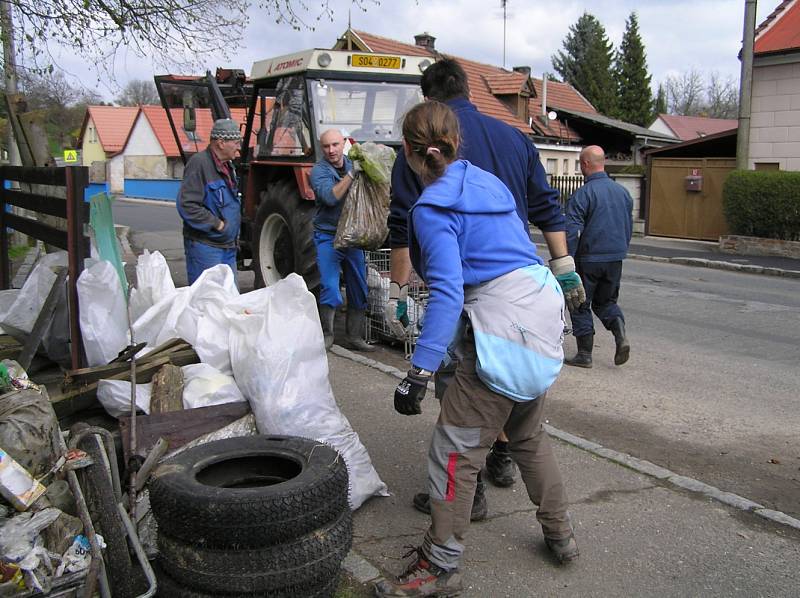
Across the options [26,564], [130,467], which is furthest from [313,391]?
[26,564]

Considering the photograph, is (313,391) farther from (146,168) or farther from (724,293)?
(146,168)

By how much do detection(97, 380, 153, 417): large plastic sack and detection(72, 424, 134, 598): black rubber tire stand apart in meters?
0.81

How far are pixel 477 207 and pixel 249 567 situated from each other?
1.50 meters

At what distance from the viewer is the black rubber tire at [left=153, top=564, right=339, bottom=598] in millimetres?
2674

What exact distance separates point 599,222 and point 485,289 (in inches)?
153

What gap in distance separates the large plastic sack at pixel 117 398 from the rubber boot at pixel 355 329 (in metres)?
3.27


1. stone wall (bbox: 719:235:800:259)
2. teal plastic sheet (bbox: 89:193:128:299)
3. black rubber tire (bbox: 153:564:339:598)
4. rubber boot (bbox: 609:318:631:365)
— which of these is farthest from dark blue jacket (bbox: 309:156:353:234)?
stone wall (bbox: 719:235:800:259)

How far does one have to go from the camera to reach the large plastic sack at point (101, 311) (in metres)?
4.36

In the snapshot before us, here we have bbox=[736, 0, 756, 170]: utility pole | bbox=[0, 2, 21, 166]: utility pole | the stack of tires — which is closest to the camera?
the stack of tires

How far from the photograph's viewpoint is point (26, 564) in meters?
2.59

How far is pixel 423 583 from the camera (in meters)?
3.05

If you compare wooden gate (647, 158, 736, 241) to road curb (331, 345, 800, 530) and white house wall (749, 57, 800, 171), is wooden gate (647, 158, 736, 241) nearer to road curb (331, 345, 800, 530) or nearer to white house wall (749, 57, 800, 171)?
white house wall (749, 57, 800, 171)

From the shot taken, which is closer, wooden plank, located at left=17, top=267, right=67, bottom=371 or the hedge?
wooden plank, located at left=17, top=267, right=67, bottom=371

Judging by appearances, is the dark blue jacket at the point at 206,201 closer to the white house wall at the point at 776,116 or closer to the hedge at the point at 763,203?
the hedge at the point at 763,203
